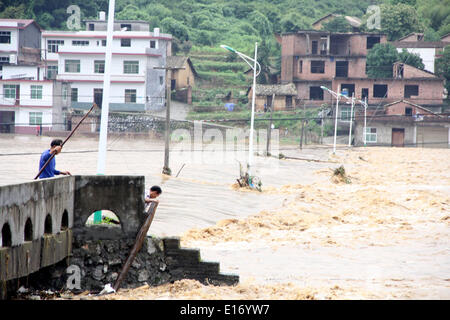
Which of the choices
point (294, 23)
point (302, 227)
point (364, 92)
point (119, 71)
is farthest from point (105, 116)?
point (294, 23)

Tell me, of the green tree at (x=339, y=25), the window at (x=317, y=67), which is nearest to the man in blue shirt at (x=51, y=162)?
the window at (x=317, y=67)

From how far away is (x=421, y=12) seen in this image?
114 m

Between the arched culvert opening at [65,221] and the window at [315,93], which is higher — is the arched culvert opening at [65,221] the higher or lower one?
the lower one

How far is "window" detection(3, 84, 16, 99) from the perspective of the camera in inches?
2665

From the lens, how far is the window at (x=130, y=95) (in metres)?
72.9

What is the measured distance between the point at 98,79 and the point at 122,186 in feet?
202

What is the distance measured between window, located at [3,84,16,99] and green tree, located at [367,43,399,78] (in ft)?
125

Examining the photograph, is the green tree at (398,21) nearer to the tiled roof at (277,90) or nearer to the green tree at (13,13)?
the tiled roof at (277,90)

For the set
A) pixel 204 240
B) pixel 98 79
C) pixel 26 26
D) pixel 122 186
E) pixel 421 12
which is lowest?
pixel 204 240

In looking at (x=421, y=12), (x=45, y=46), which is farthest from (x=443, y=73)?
(x=45, y=46)

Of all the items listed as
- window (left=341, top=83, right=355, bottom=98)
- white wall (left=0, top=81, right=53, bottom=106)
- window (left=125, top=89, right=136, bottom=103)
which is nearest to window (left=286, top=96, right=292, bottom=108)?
window (left=341, top=83, right=355, bottom=98)

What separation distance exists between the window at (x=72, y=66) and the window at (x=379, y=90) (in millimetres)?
30900

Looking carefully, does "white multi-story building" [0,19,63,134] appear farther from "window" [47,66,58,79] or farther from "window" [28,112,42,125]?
"window" [47,66,58,79]
